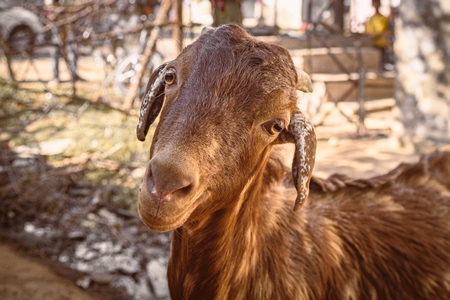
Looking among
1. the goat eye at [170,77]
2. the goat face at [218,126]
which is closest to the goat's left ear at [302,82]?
the goat face at [218,126]

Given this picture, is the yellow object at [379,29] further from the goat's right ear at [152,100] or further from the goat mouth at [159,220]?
the goat mouth at [159,220]

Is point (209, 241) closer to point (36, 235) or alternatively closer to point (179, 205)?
point (179, 205)

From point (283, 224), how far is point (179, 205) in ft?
3.37

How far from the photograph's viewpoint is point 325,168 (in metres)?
7.46

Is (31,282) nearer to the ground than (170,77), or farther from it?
nearer to the ground

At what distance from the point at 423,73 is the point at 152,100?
6454 mm

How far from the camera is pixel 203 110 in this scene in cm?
221

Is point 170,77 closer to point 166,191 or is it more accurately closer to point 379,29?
point 166,191

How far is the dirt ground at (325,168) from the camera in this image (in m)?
4.44

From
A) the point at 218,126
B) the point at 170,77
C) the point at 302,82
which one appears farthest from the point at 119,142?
the point at 218,126

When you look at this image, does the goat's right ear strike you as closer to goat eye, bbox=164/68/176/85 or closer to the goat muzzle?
goat eye, bbox=164/68/176/85

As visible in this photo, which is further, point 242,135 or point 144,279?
point 144,279

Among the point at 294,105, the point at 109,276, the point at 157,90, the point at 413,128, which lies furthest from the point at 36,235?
the point at 413,128

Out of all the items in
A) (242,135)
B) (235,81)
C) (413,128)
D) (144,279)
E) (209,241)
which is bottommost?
(144,279)
